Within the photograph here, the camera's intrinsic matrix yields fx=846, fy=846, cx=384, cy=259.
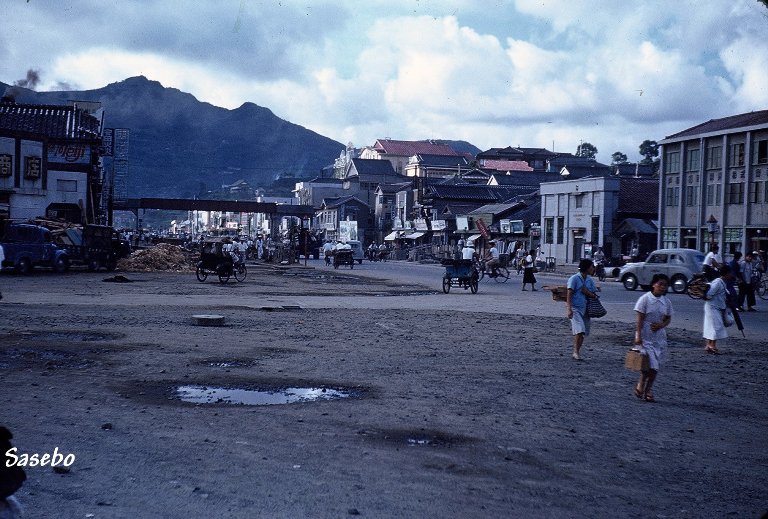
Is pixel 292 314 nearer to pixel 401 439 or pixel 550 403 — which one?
pixel 550 403

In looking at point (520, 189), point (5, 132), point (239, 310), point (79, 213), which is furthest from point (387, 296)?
point (520, 189)

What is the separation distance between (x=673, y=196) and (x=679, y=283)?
2945 cm

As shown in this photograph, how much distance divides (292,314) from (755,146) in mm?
42946

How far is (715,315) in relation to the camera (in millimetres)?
15969

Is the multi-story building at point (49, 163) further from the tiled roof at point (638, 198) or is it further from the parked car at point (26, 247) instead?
the tiled roof at point (638, 198)

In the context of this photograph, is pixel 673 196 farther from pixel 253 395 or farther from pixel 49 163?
pixel 253 395

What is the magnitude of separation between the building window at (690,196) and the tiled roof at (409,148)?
80.7m

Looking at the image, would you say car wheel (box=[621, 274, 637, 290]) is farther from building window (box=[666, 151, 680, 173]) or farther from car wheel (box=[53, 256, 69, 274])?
building window (box=[666, 151, 680, 173])

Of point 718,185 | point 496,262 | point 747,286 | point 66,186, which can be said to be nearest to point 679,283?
point 747,286

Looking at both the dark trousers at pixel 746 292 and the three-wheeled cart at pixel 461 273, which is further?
the three-wheeled cart at pixel 461 273

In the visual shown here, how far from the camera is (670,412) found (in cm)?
1018

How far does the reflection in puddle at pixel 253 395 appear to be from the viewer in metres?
10.1

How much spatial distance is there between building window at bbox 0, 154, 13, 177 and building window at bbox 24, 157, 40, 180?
1090mm

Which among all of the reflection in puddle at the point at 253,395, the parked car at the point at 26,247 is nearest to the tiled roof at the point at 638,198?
the parked car at the point at 26,247
